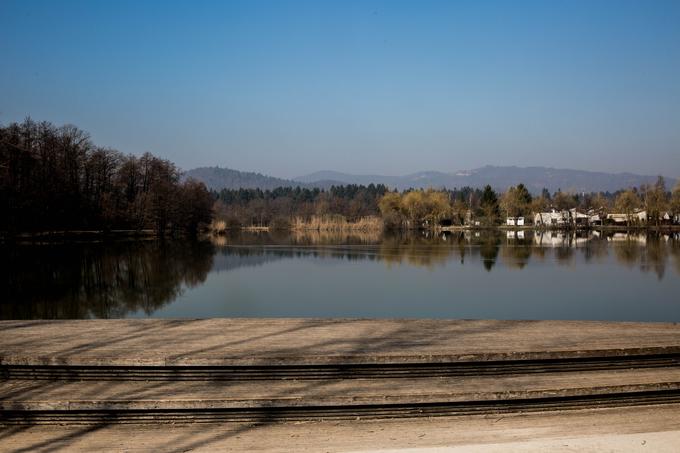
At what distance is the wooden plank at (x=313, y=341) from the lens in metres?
5.58

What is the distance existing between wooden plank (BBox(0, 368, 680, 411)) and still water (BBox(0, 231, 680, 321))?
6634mm

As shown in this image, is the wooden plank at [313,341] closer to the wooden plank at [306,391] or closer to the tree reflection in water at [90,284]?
the wooden plank at [306,391]

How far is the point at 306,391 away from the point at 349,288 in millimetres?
11727

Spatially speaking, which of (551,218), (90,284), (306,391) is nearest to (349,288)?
(90,284)

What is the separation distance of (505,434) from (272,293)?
38.1 feet

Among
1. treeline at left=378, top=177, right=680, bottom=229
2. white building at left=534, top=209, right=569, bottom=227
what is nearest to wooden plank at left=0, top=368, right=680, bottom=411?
treeline at left=378, top=177, right=680, bottom=229

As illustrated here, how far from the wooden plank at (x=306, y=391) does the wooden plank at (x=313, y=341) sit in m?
0.21

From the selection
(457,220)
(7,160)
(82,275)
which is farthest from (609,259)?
(457,220)

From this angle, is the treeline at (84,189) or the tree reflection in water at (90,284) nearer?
the tree reflection in water at (90,284)

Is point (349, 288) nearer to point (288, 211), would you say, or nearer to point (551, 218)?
point (551, 218)

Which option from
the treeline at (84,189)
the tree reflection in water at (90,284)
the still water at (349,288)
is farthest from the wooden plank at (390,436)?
the treeline at (84,189)

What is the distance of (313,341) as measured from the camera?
6355 millimetres

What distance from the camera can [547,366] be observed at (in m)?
5.82

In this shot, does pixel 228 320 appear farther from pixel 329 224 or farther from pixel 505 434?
pixel 329 224
